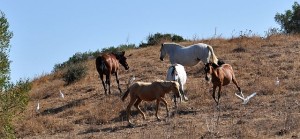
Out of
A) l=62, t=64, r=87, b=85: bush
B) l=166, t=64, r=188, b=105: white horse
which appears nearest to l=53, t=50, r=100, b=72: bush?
l=62, t=64, r=87, b=85: bush

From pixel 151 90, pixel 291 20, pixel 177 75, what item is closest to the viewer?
pixel 151 90

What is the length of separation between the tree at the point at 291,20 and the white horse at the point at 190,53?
21467 millimetres

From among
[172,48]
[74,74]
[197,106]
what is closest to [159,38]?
[74,74]

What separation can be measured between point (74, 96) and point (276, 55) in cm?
886

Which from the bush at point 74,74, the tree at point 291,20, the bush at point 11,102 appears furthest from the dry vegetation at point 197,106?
the tree at point 291,20

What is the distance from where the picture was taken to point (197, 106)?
19.5 meters

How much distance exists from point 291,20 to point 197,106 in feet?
89.9

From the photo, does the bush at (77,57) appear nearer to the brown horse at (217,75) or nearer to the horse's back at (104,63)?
the horse's back at (104,63)

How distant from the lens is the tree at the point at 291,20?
144 feet

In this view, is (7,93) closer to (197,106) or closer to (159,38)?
(197,106)

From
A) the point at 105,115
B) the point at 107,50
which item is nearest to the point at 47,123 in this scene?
the point at 105,115

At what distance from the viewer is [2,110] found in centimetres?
1514

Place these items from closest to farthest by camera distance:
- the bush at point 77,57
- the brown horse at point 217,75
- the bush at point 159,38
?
1. the brown horse at point 217,75
2. the bush at point 159,38
3. the bush at point 77,57

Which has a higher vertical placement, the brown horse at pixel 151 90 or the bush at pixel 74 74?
the bush at pixel 74 74
